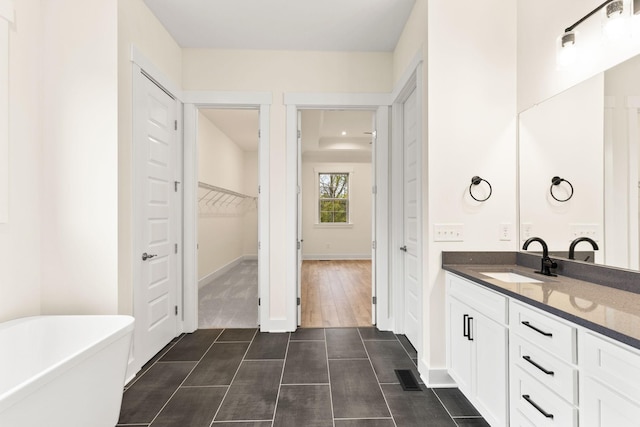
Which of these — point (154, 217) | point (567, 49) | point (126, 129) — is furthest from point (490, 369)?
point (126, 129)

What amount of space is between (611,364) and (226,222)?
633 centimetres

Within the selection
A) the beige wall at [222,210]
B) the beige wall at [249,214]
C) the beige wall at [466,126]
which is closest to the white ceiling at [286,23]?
the beige wall at [466,126]

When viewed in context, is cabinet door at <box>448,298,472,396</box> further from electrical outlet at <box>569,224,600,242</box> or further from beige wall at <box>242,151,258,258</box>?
beige wall at <box>242,151,258,258</box>

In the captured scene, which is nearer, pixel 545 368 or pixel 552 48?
pixel 545 368

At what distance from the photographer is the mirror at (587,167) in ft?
4.94

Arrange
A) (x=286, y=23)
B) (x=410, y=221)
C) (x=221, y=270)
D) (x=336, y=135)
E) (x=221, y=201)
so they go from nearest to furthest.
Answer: (x=286, y=23)
(x=410, y=221)
(x=221, y=270)
(x=221, y=201)
(x=336, y=135)

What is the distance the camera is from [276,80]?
3.24 m

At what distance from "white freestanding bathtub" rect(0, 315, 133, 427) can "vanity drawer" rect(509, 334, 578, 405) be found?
1972 millimetres

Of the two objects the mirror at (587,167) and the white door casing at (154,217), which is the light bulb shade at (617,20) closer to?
the mirror at (587,167)

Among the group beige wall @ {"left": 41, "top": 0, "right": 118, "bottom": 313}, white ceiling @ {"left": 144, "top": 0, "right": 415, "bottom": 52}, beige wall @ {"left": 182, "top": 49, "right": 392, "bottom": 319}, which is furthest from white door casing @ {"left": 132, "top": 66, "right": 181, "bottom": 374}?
white ceiling @ {"left": 144, "top": 0, "right": 415, "bottom": 52}

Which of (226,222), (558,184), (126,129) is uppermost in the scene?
(126,129)

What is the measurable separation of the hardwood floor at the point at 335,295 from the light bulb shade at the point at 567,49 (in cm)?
279

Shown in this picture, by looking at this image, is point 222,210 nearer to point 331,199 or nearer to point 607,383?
point 331,199

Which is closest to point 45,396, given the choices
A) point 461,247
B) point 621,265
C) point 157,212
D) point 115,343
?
point 115,343
